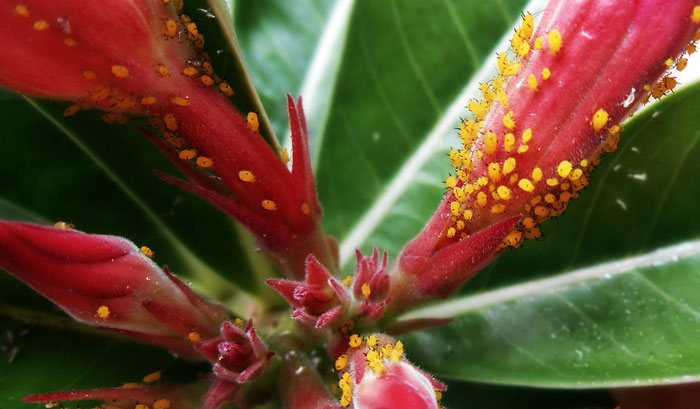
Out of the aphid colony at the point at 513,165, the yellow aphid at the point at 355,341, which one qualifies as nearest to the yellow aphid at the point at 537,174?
the aphid colony at the point at 513,165

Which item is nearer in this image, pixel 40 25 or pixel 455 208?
pixel 40 25

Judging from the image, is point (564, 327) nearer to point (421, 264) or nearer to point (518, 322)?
point (518, 322)

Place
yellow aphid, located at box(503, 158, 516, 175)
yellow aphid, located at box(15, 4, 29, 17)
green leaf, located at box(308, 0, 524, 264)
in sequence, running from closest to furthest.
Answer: yellow aphid, located at box(15, 4, 29, 17), yellow aphid, located at box(503, 158, 516, 175), green leaf, located at box(308, 0, 524, 264)

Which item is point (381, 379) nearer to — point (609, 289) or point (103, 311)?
point (103, 311)

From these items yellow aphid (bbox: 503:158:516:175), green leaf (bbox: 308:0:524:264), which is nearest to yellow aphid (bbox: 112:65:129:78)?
yellow aphid (bbox: 503:158:516:175)

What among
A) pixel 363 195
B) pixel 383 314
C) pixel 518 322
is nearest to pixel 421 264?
pixel 383 314

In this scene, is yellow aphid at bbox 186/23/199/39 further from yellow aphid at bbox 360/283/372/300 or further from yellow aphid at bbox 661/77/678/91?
yellow aphid at bbox 661/77/678/91

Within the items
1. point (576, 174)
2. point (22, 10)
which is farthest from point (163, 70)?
point (576, 174)
